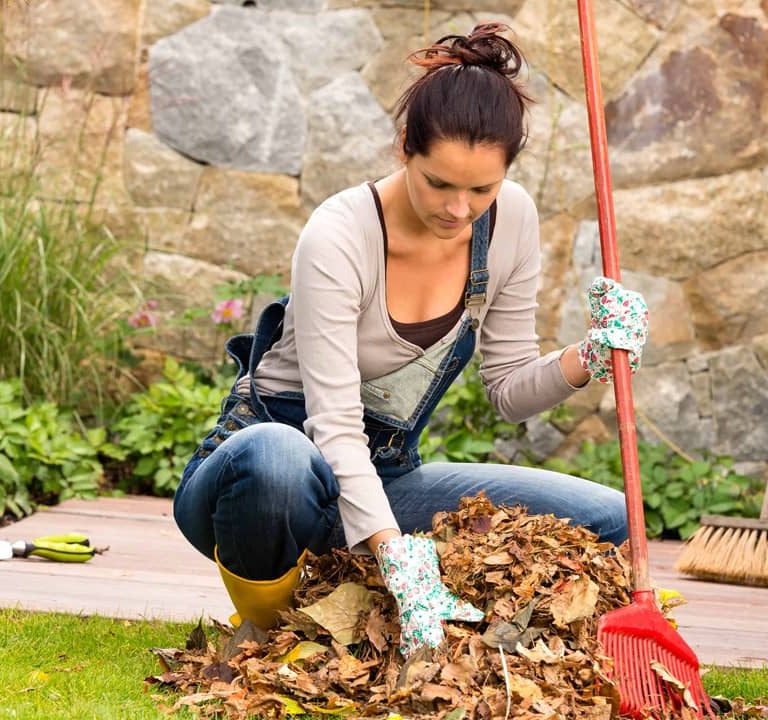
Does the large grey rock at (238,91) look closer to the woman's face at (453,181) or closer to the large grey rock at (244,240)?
the large grey rock at (244,240)

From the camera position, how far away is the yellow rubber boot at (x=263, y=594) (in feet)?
7.70

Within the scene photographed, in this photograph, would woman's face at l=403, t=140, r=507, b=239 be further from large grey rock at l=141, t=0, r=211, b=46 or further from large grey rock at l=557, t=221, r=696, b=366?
large grey rock at l=141, t=0, r=211, b=46

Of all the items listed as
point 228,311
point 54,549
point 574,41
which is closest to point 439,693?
point 54,549

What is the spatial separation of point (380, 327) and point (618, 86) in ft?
8.18

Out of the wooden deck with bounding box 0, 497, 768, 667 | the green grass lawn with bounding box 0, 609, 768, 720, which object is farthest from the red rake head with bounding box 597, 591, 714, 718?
the wooden deck with bounding box 0, 497, 768, 667

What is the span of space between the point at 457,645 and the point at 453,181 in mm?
792

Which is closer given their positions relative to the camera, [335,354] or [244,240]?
[335,354]

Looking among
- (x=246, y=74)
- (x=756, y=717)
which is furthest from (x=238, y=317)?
(x=756, y=717)

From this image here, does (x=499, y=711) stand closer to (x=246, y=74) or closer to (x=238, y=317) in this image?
(x=238, y=317)

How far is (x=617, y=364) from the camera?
2314 mm

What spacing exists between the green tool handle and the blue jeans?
852mm

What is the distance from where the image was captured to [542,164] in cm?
463

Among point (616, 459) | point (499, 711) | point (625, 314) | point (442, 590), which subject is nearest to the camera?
point (499, 711)

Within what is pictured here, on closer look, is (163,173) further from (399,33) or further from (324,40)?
(399,33)
